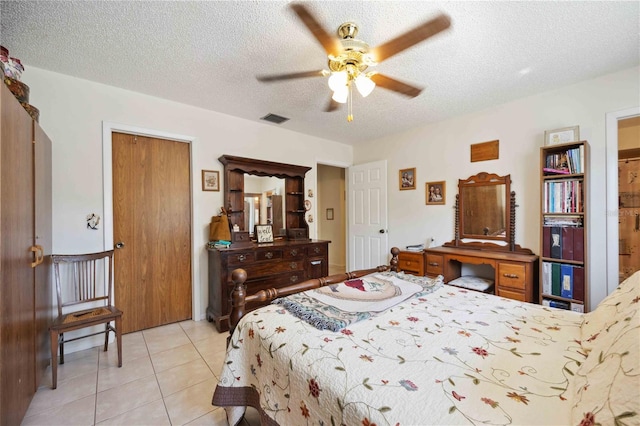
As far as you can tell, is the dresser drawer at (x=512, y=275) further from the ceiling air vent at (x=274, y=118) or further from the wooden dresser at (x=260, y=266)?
the ceiling air vent at (x=274, y=118)

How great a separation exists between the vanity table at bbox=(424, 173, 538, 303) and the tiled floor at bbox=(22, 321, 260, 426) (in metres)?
2.56

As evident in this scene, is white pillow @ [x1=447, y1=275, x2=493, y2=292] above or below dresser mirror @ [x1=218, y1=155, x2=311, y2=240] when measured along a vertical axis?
below

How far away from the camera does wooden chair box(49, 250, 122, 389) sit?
7.04ft

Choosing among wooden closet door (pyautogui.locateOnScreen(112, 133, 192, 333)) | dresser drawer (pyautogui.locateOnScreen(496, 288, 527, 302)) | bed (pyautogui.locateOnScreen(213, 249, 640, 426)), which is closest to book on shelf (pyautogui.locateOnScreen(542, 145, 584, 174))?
dresser drawer (pyautogui.locateOnScreen(496, 288, 527, 302))

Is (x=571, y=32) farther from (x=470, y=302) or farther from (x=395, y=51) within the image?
(x=470, y=302)

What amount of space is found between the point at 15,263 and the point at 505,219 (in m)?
4.16

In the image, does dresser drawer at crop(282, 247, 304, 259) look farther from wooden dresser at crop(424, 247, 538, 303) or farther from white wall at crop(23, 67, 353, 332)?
wooden dresser at crop(424, 247, 538, 303)

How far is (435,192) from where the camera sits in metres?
3.70

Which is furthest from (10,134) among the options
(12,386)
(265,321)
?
(265,321)

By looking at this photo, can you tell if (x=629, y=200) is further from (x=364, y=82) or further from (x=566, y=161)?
(x=364, y=82)

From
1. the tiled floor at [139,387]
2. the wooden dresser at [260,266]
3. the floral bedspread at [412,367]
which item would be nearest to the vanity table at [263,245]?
the wooden dresser at [260,266]

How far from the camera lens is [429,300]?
160 cm

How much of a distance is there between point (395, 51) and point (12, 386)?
112 inches

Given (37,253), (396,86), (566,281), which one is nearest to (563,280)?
(566,281)
